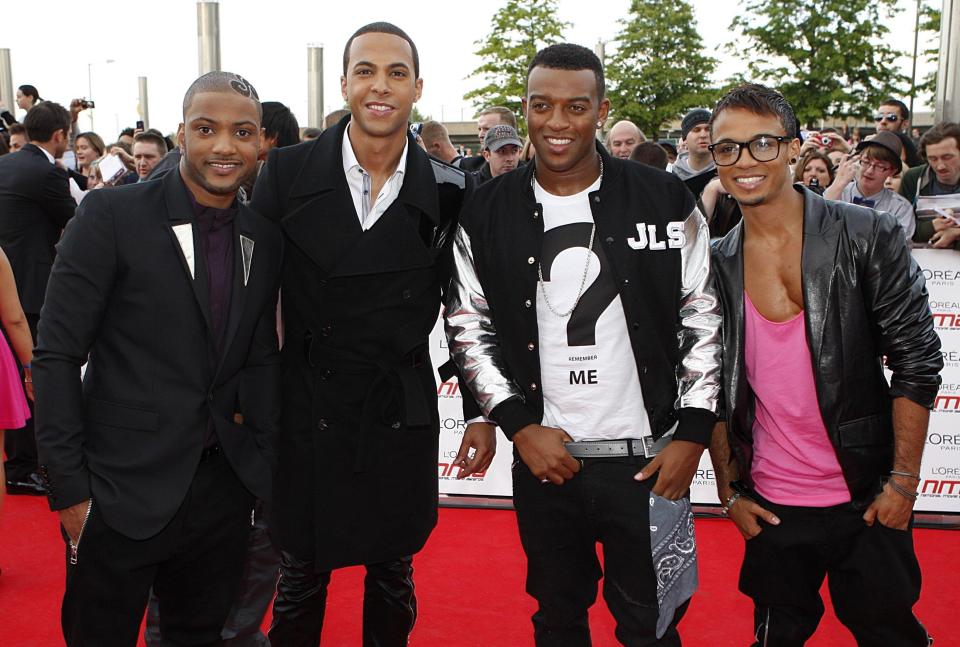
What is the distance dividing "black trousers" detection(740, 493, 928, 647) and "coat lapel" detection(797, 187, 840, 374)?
52 centimetres

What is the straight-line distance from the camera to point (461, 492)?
566 centimetres

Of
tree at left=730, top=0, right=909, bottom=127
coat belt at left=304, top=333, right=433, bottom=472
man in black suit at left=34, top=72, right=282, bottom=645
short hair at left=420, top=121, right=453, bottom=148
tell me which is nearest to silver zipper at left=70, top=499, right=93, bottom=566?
man in black suit at left=34, top=72, right=282, bottom=645

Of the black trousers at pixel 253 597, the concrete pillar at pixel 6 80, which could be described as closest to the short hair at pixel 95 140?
the black trousers at pixel 253 597

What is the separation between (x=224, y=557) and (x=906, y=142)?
6917 millimetres

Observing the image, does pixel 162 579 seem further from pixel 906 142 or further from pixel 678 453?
pixel 906 142

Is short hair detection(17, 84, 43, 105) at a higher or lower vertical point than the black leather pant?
higher

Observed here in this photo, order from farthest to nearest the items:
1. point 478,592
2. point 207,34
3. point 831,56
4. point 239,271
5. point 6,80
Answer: point 831,56, point 6,80, point 207,34, point 478,592, point 239,271

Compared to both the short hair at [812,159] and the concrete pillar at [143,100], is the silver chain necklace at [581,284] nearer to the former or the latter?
the short hair at [812,159]

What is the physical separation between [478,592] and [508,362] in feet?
6.57

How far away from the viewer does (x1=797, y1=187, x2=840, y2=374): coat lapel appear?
2.65 m

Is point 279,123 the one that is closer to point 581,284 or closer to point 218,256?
point 218,256

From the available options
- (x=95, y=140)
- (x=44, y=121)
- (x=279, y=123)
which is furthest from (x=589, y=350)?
(x=95, y=140)

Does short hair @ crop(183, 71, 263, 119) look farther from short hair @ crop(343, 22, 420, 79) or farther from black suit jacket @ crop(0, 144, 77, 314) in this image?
black suit jacket @ crop(0, 144, 77, 314)

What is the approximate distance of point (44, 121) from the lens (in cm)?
623
